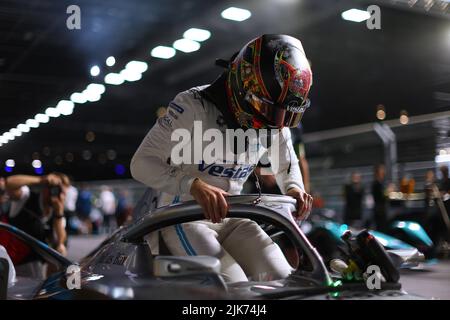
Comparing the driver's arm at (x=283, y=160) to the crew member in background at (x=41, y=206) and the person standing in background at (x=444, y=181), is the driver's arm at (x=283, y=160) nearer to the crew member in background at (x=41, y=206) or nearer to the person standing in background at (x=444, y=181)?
the crew member in background at (x=41, y=206)

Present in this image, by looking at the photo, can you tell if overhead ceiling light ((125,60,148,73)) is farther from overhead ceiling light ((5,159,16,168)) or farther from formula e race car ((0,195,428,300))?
formula e race car ((0,195,428,300))

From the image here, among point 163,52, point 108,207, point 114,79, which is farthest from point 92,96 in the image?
point 108,207

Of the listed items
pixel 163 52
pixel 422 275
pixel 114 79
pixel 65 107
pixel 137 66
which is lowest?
pixel 422 275

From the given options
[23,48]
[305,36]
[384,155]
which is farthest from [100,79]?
[384,155]

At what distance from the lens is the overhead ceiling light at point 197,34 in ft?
11.5

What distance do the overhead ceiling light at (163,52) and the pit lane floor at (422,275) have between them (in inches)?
50.4

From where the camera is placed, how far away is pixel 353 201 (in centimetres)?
475

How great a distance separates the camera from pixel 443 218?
14.4 feet

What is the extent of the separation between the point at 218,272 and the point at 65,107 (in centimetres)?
186

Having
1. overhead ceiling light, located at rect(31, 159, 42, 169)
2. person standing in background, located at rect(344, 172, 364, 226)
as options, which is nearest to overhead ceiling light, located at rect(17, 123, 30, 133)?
overhead ceiling light, located at rect(31, 159, 42, 169)

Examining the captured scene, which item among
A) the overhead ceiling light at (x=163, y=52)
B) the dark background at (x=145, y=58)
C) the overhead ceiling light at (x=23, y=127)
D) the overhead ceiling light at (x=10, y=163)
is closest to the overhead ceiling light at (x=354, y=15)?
the dark background at (x=145, y=58)

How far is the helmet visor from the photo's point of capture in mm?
1362

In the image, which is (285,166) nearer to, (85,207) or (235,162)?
(235,162)

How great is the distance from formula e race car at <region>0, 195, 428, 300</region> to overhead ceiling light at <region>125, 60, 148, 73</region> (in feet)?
6.05
